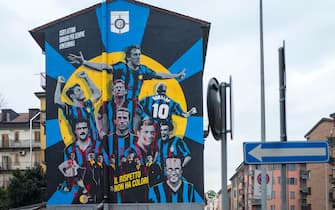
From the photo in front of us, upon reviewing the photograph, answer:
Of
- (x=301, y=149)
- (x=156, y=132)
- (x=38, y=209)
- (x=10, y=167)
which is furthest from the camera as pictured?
(x=10, y=167)

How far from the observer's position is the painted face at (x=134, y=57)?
33094 mm

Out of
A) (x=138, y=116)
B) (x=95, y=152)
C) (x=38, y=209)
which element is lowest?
(x=38, y=209)

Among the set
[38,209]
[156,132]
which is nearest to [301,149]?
[156,132]

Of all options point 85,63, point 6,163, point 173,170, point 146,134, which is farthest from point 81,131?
point 6,163

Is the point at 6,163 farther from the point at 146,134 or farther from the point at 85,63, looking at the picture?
the point at 146,134

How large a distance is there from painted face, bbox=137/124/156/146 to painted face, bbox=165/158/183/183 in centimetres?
145

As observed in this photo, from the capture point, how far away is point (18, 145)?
7706cm

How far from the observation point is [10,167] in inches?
3049

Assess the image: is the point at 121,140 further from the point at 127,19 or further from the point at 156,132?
the point at 127,19

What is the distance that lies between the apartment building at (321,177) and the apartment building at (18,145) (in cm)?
3630

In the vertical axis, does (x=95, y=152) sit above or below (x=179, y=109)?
below

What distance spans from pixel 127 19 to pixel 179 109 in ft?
19.4

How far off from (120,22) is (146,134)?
653 cm

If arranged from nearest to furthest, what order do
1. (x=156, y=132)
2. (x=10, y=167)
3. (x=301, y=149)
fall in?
(x=301, y=149) → (x=156, y=132) → (x=10, y=167)
